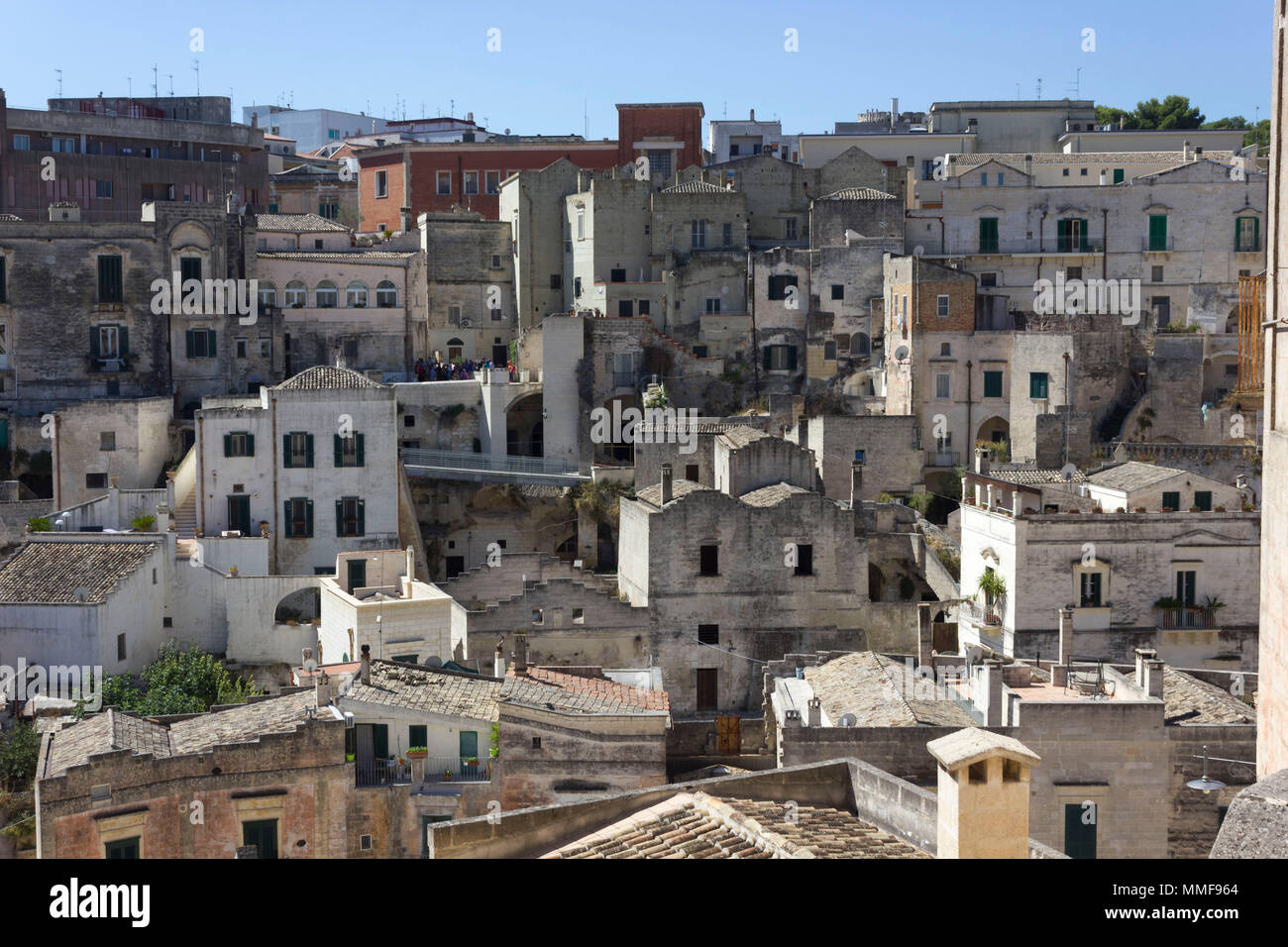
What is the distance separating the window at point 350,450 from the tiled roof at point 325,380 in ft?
4.97

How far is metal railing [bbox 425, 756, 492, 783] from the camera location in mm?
27172

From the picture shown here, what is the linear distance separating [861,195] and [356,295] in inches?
741

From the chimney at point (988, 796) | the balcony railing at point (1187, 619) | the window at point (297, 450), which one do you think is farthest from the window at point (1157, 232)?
the chimney at point (988, 796)

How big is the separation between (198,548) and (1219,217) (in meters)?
36.7

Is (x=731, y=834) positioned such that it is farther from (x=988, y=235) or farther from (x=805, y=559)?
(x=988, y=235)

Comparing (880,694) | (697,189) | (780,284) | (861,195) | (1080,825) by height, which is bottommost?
(1080,825)

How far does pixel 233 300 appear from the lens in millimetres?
51969

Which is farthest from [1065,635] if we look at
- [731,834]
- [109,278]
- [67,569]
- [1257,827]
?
[109,278]

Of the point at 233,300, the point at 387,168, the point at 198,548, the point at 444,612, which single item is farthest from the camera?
the point at 387,168

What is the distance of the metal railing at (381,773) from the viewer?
26.7 metres

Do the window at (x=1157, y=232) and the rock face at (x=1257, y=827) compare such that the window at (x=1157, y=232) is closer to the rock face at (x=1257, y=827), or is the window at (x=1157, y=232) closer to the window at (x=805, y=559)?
the window at (x=805, y=559)

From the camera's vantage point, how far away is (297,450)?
43.1 metres
